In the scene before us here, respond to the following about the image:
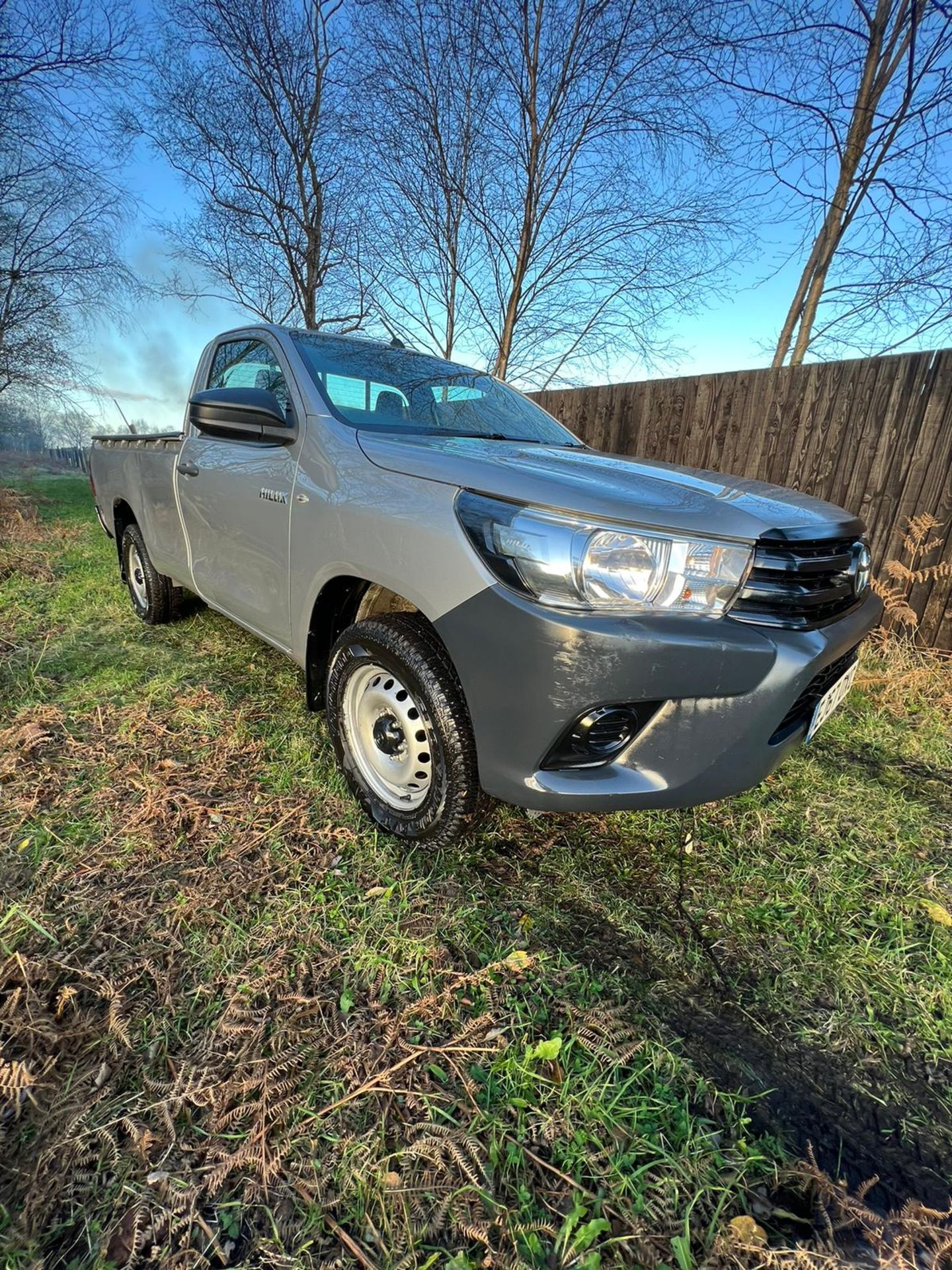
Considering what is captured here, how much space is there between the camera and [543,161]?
6480 mm

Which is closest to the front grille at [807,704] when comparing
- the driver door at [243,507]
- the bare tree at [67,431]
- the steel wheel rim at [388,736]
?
the steel wheel rim at [388,736]

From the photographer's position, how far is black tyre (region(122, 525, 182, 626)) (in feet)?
13.1

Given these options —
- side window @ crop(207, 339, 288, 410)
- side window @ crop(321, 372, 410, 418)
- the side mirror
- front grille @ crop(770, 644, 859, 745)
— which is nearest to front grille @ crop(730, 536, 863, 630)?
front grille @ crop(770, 644, 859, 745)

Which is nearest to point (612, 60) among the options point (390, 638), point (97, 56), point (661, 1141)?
point (97, 56)

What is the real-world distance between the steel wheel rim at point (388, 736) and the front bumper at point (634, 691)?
39 centimetres

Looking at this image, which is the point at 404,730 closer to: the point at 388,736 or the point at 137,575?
the point at 388,736

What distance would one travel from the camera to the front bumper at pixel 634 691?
1.38m

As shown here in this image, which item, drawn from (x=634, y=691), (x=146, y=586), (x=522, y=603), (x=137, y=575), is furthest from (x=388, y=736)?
(x=137, y=575)

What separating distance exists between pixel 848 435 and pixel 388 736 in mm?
4412

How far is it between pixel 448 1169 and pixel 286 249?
11823 millimetres

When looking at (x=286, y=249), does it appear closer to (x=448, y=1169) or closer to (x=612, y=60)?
(x=612, y=60)

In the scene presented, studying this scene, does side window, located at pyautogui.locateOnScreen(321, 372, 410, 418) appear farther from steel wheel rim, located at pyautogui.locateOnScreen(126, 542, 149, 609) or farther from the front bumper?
steel wheel rim, located at pyautogui.locateOnScreen(126, 542, 149, 609)

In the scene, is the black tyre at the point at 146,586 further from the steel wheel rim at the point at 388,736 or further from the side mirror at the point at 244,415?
the steel wheel rim at the point at 388,736

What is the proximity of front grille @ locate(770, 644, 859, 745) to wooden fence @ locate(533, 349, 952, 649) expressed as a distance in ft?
10.3
